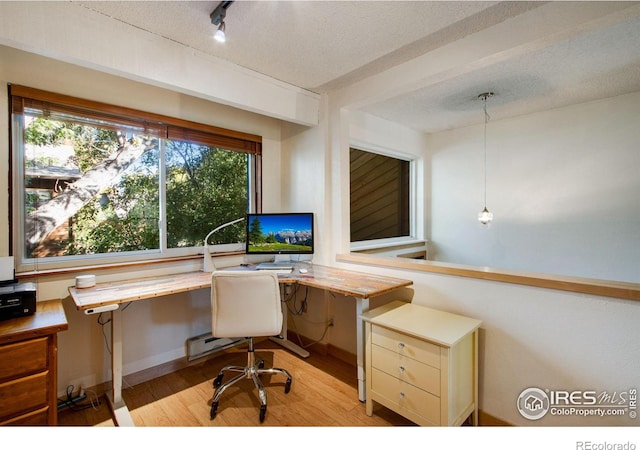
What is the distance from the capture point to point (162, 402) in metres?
2.05

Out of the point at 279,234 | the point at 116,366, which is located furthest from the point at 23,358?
the point at 279,234

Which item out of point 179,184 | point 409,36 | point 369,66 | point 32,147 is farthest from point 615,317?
point 32,147

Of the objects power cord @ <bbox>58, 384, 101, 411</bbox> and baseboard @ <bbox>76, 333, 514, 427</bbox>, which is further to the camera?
power cord @ <bbox>58, 384, 101, 411</bbox>

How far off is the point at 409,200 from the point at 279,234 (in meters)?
2.32

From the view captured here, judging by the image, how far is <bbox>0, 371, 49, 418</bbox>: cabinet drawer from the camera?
137cm

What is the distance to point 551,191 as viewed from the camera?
127 inches

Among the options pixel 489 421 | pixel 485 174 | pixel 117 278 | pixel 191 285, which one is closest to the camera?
pixel 489 421

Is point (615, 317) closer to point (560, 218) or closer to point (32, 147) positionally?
point (560, 218)

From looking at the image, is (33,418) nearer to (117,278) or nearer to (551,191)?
(117,278)

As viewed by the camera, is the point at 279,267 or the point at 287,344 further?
the point at 287,344

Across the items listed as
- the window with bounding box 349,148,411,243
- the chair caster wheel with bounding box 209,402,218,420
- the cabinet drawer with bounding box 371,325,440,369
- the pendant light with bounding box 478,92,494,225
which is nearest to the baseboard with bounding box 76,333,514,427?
the cabinet drawer with bounding box 371,325,440,369

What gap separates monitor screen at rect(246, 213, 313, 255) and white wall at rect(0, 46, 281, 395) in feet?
1.26

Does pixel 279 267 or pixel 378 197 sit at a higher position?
pixel 378 197

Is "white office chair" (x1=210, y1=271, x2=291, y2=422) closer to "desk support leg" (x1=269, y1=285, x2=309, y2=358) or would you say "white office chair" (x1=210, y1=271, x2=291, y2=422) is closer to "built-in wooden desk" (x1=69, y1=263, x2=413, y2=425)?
"built-in wooden desk" (x1=69, y1=263, x2=413, y2=425)
